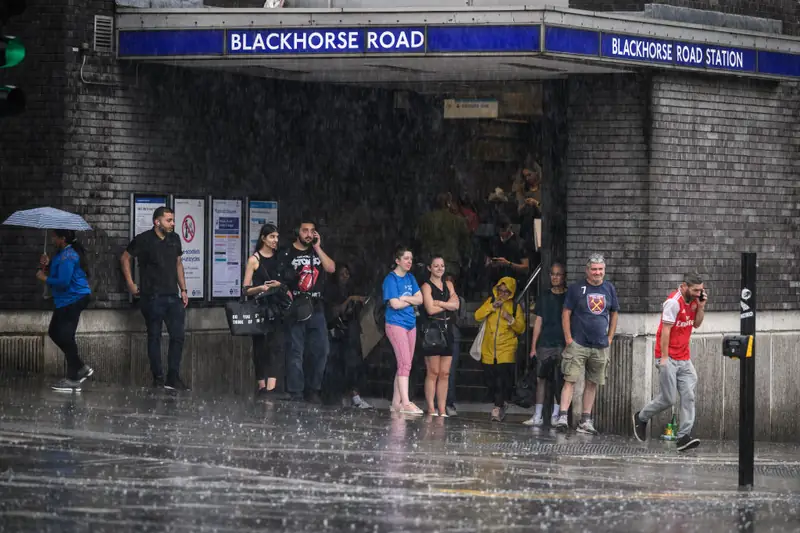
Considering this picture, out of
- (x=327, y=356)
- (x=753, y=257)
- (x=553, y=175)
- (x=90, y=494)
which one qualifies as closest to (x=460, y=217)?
(x=553, y=175)

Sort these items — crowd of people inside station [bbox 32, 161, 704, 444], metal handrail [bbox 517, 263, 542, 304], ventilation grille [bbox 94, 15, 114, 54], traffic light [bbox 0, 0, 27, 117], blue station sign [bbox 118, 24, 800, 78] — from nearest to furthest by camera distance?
traffic light [bbox 0, 0, 27, 117] → blue station sign [bbox 118, 24, 800, 78] → crowd of people inside station [bbox 32, 161, 704, 444] → ventilation grille [bbox 94, 15, 114, 54] → metal handrail [bbox 517, 263, 542, 304]

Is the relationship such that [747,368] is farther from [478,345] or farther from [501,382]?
[478,345]

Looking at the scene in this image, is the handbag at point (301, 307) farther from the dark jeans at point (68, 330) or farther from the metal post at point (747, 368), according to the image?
the metal post at point (747, 368)

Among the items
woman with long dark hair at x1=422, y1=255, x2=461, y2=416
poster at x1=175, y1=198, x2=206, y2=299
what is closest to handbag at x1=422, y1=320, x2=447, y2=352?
woman with long dark hair at x1=422, y1=255, x2=461, y2=416

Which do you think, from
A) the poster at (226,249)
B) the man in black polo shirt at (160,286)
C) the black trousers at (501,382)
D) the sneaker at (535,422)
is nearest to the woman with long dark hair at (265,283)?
the man in black polo shirt at (160,286)

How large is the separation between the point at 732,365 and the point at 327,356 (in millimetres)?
4659

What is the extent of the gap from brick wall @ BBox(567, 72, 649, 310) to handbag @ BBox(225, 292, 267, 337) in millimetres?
3558

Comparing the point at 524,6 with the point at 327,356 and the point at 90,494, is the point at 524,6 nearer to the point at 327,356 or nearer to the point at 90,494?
the point at 327,356

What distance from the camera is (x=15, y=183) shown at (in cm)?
1730

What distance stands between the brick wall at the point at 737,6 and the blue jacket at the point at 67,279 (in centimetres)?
597

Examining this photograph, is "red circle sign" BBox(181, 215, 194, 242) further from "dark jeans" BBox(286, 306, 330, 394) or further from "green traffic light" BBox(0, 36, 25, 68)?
"green traffic light" BBox(0, 36, 25, 68)

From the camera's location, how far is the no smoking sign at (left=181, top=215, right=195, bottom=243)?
1819cm

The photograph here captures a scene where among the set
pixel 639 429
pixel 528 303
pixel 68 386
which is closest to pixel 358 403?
A: pixel 528 303

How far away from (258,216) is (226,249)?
28.1 inches
